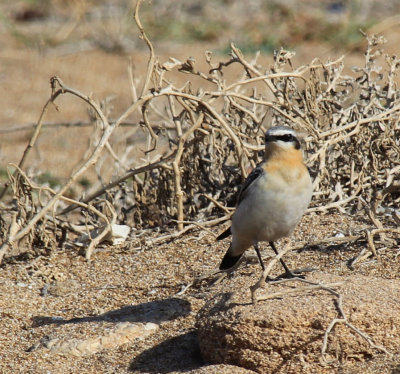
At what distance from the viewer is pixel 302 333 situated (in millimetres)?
3713

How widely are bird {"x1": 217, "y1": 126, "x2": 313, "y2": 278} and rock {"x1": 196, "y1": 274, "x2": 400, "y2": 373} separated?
2.08ft

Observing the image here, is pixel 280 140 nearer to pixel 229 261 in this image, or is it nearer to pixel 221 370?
pixel 229 261

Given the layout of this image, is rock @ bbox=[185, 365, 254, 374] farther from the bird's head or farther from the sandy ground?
the bird's head

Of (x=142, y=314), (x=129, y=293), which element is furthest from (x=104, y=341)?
(x=129, y=293)

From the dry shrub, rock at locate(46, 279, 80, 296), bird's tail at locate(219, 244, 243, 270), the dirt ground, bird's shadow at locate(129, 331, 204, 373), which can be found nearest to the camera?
bird's shadow at locate(129, 331, 204, 373)

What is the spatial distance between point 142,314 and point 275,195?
1.01 meters

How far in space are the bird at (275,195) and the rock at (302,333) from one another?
25.0 inches

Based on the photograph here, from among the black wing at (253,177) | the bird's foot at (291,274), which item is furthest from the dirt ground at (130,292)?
the black wing at (253,177)

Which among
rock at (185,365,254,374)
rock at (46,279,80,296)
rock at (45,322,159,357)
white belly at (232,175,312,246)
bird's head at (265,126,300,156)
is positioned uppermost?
bird's head at (265,126,300,156)

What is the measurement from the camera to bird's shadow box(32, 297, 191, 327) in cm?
451

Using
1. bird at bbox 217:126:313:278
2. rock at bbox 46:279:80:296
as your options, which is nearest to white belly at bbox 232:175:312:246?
bird at bbox 217:126:313:278

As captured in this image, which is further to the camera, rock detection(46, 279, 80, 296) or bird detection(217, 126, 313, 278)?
rock detection(46, 279, 80, 296)

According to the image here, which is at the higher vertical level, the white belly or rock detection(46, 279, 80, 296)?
the white belly

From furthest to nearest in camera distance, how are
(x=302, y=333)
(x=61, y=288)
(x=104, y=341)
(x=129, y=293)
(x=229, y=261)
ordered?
1. (x=61, y=288)
2. (x=129, y=293)
3. (x=229, y=261)
4. (x=104, y=341)
5. (x=302, y=333)
